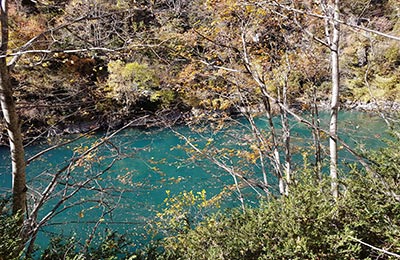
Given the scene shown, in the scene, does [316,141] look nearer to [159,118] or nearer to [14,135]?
[159,118]

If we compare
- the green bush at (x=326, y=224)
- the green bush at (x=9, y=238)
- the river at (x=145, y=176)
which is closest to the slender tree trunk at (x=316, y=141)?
the green bush at (x=326, y=224)

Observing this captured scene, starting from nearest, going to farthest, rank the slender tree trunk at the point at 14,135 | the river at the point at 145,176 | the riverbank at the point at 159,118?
1. the slender tree trunk at the point at 14,135
2. the riverbank at the point at 159,118
3. the river at the point at 145,176

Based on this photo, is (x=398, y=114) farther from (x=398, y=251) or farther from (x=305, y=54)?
(x=398, y=251)

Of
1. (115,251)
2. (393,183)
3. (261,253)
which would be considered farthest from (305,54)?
(115,251)

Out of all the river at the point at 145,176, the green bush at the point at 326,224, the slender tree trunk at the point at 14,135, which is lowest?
the river at the point at 145,176

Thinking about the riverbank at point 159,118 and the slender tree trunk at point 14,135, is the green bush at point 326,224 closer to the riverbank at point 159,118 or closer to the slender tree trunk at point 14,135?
the riverbank at point 159,118

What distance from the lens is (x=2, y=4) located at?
84.7 inches

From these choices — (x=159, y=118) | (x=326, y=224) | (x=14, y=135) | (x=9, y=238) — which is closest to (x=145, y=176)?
(x=159, y=118)

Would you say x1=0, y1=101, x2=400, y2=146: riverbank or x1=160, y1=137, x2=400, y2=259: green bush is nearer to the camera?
x1=160, y1=137, x2=400, y2=259: green bush

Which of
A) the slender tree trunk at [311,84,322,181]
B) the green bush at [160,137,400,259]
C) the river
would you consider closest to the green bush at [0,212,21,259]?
the green bush at [160,137,400,259]

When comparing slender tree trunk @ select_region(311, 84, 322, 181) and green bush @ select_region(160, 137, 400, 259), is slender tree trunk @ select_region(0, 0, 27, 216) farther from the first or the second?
slender tree trunk @ select_region(311, 84, 322, 181)

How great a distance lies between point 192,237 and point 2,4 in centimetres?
267

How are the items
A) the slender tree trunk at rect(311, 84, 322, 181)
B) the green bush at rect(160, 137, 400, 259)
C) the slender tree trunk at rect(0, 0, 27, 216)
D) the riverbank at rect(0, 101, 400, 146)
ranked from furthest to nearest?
the riverbank at rect(0, 101, 400, 146) < the slender tree trunk at rect(311, 84, 322, 181) < the slender tree trunk at rect(0, 0, 27, 216) < the green bush at rect(160, 137, 400, 259)

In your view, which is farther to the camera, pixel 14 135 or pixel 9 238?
pixel 14 135
